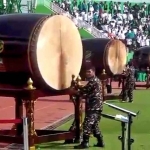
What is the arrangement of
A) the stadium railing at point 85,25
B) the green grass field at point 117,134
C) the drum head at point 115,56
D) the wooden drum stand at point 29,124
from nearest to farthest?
the wooden drum stand at point 29,124 < the green grass field at point 117,134 < the drum head at point 115,56 < the stadium railing at point 85,25

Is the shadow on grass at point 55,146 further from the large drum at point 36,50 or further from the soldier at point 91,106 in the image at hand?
the large drum at point 36,50

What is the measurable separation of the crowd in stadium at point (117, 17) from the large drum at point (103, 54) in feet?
70.4

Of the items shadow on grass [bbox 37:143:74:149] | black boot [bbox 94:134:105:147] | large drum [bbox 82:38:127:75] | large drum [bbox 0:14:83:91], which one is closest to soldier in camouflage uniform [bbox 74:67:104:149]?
black boot [bbox 94:134:105:147]

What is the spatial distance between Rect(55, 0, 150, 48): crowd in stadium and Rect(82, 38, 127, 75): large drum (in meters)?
21.5

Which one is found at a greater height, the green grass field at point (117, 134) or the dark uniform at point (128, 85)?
the green grass field at point (117, 134)

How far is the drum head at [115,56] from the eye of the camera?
2184cm

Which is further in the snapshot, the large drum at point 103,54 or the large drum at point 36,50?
the large drum at point 103,54

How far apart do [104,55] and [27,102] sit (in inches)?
468

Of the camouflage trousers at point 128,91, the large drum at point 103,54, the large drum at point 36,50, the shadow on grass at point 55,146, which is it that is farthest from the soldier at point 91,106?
the camouflage trousers at point 128,91

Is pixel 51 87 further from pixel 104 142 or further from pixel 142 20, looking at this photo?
pixel 142 20

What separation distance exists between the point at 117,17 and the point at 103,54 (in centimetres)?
2901

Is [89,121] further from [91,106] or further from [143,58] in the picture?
[143,58]

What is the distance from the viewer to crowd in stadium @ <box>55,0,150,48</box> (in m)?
46.2

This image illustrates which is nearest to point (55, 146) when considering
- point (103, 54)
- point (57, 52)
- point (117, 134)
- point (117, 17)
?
point (57, 52)
